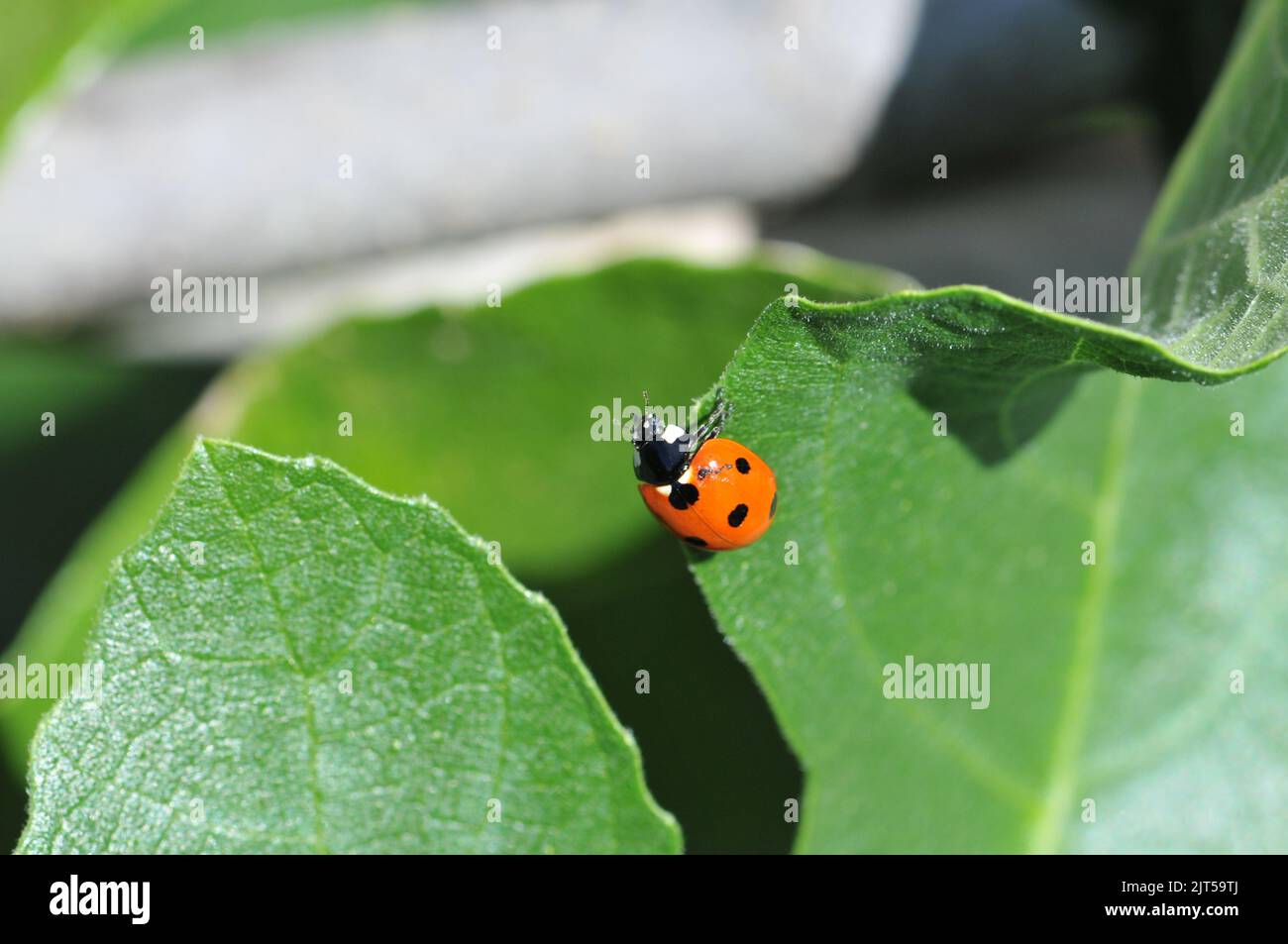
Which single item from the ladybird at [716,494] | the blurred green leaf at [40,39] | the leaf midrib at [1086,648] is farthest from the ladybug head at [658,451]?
the blurred green leaf at [40,39]

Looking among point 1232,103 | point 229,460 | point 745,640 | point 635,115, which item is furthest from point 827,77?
point 229,460

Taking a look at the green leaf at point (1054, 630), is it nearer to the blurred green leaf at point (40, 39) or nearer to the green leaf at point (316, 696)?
the green leaf at point (316, 696)

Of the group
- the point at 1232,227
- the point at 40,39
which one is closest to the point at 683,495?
the point at 1232,227

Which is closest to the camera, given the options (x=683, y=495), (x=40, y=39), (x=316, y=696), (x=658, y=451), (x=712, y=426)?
(x=316, y=696)

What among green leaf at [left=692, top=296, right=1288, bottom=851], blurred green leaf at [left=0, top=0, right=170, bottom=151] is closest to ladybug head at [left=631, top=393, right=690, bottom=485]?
green leaf at [left=692, top=296, right=1288, bottom=851]

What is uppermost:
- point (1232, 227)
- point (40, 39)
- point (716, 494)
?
point (40, 39)

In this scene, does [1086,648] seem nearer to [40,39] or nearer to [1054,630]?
[1054,630]
